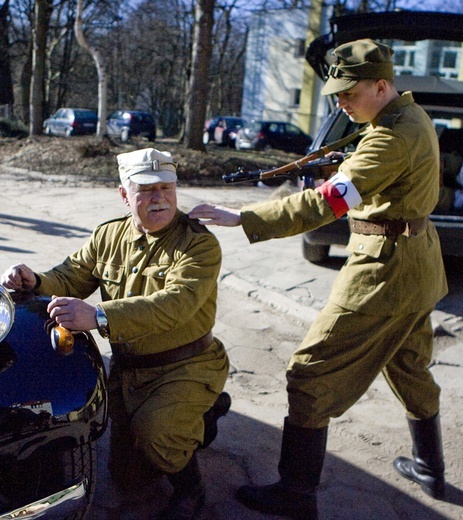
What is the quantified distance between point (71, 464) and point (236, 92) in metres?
49.8

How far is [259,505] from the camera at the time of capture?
9.40 ft

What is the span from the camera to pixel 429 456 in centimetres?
308

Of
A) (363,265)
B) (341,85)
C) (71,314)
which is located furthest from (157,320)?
(341,85)

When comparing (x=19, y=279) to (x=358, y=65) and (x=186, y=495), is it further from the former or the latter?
(x=358, y=65)

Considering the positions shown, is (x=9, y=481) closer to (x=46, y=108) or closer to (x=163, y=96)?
(x=46, y=108)

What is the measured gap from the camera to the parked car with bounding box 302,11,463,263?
5812mm

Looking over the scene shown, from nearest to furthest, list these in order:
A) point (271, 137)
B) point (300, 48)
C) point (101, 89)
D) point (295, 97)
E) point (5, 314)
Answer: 1. point (5, 314)
2. point (101, 89)
3. point (271, 137)
4. point (300, 48)
5. point (295, 97)

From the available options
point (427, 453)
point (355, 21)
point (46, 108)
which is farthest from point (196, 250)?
point (46, 108)

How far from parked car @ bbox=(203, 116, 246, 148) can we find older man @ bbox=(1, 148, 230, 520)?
27.2 meters

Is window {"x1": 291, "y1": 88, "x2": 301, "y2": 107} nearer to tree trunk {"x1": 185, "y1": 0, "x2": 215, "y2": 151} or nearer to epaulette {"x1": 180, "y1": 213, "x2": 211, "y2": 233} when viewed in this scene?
tree trunk {"x1": 185, "y1": 0, "x2": 215, "y2": 151}

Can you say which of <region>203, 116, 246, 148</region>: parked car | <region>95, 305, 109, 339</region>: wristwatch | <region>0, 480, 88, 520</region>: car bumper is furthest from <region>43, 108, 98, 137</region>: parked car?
<region>0, 480, 88, 520</region>: car bumper

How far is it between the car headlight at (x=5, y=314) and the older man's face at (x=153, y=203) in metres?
0.71

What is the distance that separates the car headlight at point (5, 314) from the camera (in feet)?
7.10

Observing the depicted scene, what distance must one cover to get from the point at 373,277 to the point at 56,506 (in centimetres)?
148
